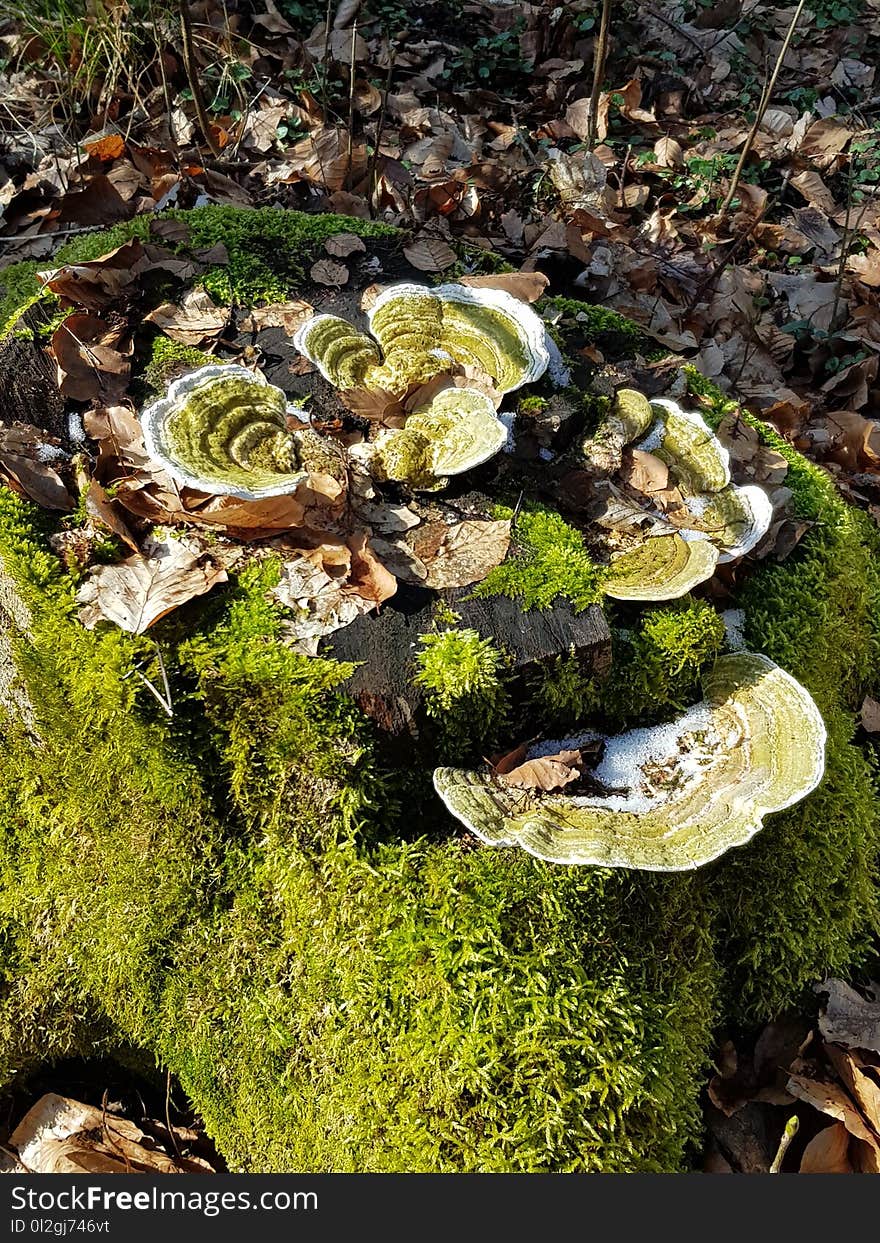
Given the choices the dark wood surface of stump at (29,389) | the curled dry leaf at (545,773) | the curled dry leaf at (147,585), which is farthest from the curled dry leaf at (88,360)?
the curled dry leaf at (545,773)

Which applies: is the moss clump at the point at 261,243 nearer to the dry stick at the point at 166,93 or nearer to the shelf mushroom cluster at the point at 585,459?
the shelf mushroom cluster at the point at 585,459

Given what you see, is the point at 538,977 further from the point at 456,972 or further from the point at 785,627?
the point at 785,627

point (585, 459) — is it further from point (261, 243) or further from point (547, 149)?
point (547, 149)

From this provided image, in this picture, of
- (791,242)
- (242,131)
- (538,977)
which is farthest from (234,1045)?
(791,242)

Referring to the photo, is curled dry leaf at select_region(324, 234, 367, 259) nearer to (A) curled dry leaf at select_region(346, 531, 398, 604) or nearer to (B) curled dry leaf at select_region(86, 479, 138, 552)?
(B) curled dry leaf at select_region(86, 479, 138, 552)

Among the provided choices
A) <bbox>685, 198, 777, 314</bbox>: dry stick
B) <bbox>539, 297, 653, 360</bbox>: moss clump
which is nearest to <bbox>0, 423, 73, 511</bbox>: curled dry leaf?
<bbox>539, 297, 653, 360</bbox>: moss clump

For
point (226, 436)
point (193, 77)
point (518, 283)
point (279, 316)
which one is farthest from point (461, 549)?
point (193, 77)
